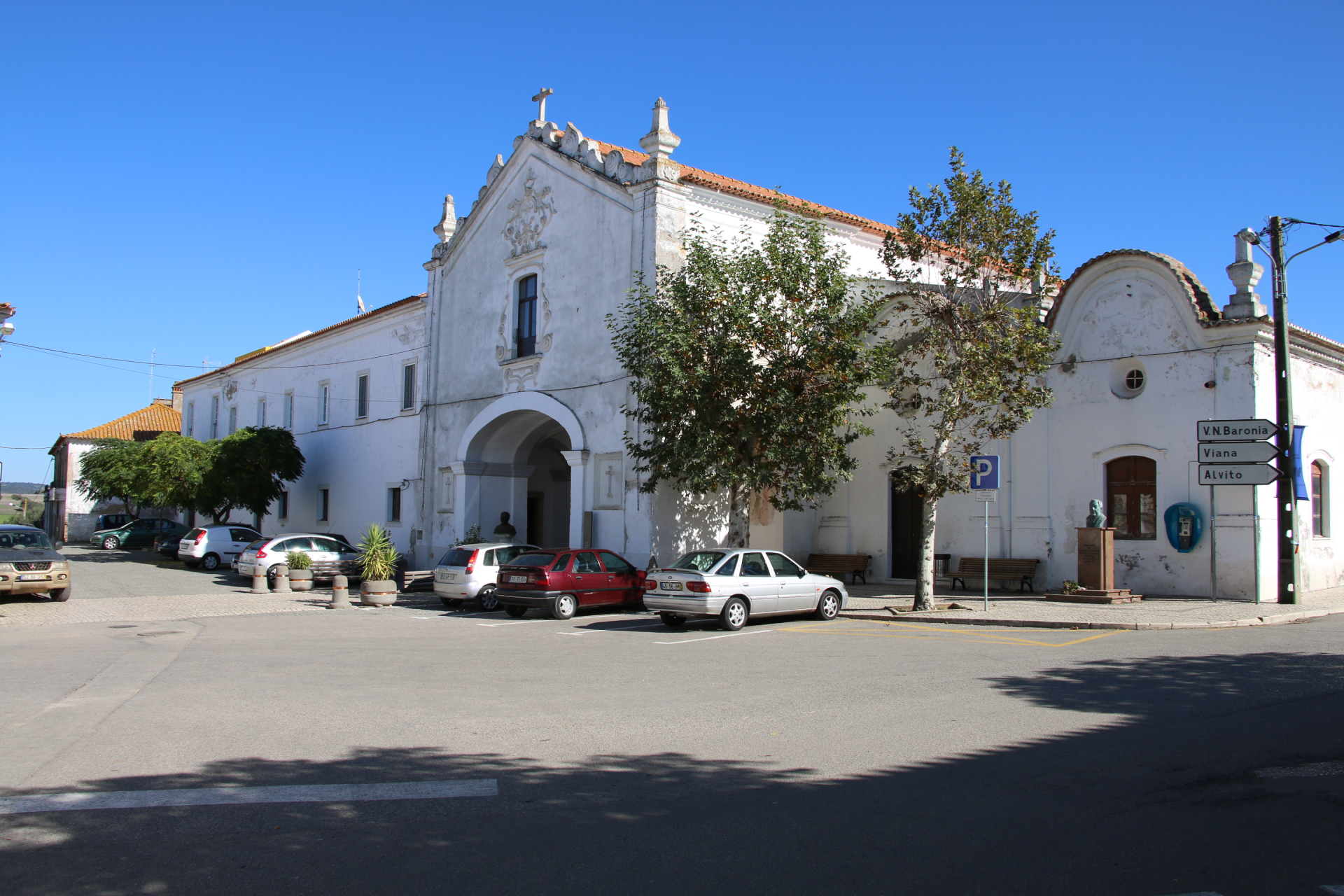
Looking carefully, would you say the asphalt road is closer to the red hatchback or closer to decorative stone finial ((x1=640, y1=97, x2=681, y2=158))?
the red hatchback

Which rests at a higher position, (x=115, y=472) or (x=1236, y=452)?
(x=115, y=472)

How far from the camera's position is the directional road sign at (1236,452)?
1692cm

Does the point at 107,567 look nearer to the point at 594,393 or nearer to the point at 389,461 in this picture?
the point at 389,461

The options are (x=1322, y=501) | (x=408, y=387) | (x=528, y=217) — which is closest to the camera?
(x=1322, y=501)

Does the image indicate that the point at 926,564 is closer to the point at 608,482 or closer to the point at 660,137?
the point at 608,482

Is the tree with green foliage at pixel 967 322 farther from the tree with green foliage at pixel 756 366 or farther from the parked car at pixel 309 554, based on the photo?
the parked car at pixel 309 554

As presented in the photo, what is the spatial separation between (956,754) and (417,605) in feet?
54.5

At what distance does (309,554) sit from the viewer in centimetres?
2647

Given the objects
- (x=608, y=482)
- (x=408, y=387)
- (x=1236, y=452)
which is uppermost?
(x=408, y=387)

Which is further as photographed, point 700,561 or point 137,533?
point 137,533

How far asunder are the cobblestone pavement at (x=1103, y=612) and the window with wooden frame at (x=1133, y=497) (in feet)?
5.28

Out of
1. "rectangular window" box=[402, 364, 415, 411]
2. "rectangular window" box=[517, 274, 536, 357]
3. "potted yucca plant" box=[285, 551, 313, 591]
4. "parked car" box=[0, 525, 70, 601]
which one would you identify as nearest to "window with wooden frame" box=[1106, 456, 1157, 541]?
"rectangular window" box=[517, 274, 536, 357]

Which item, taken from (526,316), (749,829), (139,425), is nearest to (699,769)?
(749,829)

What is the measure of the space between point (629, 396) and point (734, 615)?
27.1ft
